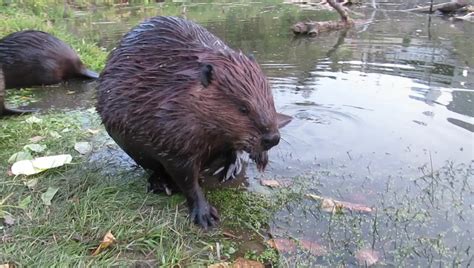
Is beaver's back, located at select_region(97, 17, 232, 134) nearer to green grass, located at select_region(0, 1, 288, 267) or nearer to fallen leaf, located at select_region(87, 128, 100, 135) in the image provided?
green grass, located at select_region(0, 1, 288, 267)

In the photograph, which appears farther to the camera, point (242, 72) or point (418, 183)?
point (418, 183)

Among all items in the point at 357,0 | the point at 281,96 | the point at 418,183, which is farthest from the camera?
the point at 357,0

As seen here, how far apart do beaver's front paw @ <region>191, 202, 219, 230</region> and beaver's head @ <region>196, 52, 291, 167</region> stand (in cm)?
25

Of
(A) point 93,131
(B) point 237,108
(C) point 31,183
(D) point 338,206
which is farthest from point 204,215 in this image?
(A) point 93,131

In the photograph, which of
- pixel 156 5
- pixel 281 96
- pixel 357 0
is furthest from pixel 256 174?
pixel 156 5

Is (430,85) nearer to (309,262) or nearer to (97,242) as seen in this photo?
(309,262)

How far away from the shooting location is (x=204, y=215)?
5.88 feet

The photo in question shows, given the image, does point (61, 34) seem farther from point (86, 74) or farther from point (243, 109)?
point (243, 109)

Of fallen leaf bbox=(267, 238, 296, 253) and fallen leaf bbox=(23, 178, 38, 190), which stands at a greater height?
fallen leaf bbox=(23, 178, 38, 190)

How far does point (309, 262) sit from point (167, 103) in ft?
2.36

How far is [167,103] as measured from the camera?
69.6 inches

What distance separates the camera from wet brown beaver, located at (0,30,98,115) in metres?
3.97

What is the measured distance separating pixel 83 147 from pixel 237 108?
1.04 meters

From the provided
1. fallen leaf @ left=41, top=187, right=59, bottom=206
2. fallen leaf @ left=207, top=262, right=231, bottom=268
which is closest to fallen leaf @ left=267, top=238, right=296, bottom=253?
fallen leaf @ left=207, top=262, right=231, bottom=268
